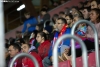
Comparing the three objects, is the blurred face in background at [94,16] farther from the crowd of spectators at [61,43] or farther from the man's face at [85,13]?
the man's face at [85,13]

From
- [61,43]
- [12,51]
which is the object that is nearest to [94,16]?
[61,43]

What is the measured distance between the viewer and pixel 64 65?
4160 millimetres

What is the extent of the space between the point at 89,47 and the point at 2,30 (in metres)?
2.56

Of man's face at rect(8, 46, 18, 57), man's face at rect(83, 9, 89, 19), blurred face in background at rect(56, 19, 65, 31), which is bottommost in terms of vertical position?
man's face at rect(8, 46, 18, 57)

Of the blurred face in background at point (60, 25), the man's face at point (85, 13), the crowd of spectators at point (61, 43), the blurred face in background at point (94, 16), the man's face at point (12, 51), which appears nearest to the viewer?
the crowd of spectators at point (61, 43)

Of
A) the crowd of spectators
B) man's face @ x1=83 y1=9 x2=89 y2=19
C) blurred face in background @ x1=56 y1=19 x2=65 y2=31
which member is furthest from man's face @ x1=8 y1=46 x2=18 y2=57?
man's face @ x1=83 y1=9 x2=89 y2=19

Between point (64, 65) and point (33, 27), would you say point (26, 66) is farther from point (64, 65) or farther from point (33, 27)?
point (33, 27)

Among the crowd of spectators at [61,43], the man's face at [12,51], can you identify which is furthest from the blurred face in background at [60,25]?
the man's face at [12,51]

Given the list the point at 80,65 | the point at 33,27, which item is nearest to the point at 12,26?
the point at 33,27

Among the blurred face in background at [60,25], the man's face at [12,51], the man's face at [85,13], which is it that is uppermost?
the man's face at [85,13]

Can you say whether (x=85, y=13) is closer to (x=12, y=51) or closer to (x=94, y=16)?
(x=94, y=16)

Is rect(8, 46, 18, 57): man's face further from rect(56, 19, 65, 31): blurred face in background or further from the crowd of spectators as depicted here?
rect(56, 19, 65, 31): blurred face in background

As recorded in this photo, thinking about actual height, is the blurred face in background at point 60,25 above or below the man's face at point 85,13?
below

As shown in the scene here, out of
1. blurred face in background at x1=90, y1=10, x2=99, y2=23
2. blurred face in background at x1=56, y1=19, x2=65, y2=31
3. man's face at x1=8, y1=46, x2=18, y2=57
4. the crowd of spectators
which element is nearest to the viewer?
the crowd of spectators
